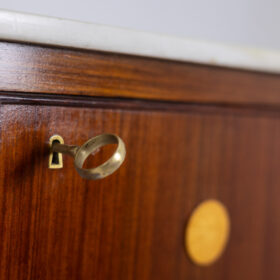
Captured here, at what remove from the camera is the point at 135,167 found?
31cm

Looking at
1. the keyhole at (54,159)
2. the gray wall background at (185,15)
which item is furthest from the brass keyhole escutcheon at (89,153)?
the gray wall background at (185,15)

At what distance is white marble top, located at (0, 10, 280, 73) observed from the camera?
9.2 inches

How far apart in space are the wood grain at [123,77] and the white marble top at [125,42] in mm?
10

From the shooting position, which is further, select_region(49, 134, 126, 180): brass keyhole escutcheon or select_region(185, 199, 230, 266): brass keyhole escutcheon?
select_region(185, 199, 230, 266): brass keyhole escutcheon

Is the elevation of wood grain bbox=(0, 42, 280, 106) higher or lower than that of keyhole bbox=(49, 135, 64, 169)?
higher

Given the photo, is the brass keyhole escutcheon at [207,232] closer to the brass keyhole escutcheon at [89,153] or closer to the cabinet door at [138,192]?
the cabinet door at [138,192]

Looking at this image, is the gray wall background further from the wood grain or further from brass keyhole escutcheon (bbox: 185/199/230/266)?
brass keyhole escutcheon (bbox: 185/199/230/266)

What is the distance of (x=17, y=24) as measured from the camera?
0.76 ft

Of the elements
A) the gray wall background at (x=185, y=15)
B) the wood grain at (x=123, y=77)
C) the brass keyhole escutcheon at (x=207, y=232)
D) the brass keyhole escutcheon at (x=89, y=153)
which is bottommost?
the brass keyhole escutcheon at (x=207, y=232)

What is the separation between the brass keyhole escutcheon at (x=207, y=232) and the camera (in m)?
0.35

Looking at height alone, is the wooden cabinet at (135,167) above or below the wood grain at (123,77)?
below

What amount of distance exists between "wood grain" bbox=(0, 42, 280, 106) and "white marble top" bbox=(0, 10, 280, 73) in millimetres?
10

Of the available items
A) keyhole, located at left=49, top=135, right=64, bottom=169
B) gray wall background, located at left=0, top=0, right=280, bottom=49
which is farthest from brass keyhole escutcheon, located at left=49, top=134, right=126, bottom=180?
gray wall background, located at left=0, top=0, right=280, bottom=49

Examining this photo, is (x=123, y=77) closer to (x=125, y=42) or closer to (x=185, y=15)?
(x=125, y=42)
